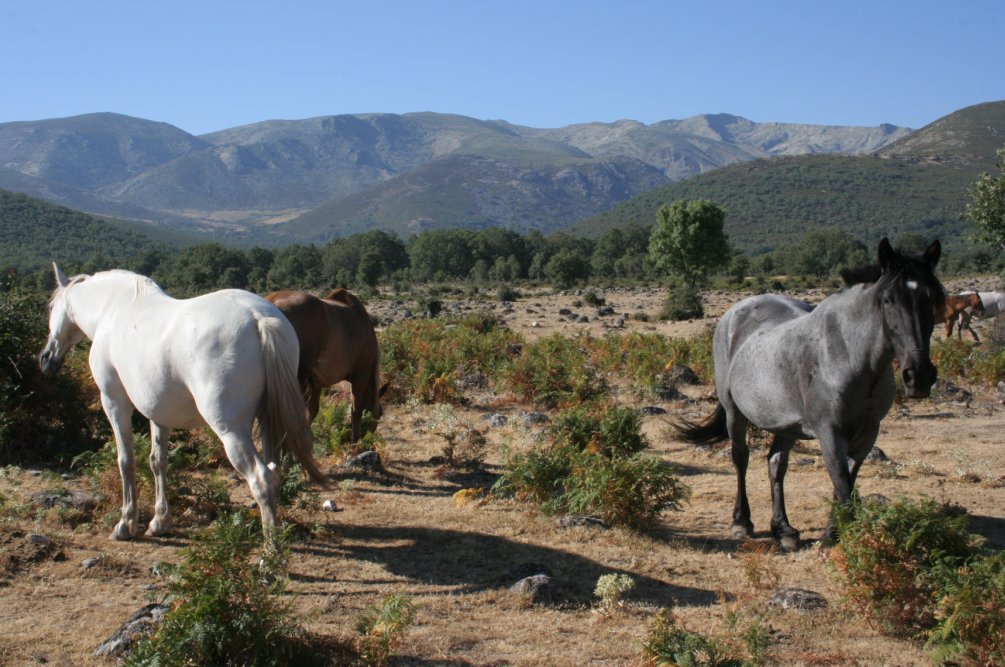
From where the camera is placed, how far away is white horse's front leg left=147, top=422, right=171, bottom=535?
20.5ft

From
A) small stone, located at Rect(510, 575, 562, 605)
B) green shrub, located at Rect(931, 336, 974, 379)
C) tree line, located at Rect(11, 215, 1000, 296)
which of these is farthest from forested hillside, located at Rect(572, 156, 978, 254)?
small stone, located at Rect(510, 575, 562, 605)

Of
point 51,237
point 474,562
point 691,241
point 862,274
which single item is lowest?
point 474,562

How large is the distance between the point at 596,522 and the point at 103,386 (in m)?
3.99

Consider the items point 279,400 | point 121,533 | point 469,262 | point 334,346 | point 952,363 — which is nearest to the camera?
point 279,400

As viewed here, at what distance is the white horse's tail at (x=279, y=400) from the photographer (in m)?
5.38

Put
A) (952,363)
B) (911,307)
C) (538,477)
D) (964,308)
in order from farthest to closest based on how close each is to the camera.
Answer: (964,308) < (952,363) < (538,477) < (911,307)

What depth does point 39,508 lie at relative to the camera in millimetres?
6617

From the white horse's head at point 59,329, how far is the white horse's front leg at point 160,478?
1434 millimetres

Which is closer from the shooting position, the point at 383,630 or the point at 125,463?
the point at 383,630

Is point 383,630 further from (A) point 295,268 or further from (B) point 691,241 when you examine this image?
(A) point 295,268

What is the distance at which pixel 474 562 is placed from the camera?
5852mm

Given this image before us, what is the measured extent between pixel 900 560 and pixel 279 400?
12.8ft

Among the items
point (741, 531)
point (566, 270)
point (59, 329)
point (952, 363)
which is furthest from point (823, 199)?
point (59, 329)

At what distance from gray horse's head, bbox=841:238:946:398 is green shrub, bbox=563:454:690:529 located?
7.02 feet
